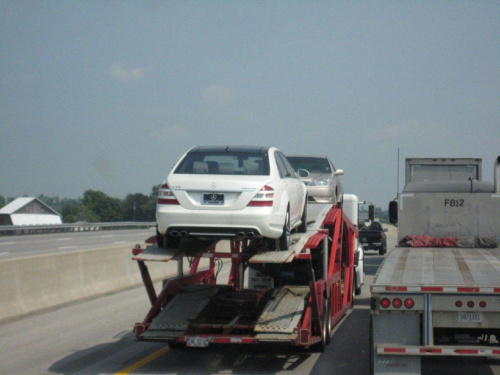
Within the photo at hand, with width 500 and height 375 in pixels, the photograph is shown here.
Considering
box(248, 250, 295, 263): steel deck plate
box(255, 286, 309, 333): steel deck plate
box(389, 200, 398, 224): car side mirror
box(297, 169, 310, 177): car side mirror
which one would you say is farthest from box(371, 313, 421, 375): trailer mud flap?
box(389, 200, 398, 224): car side mirror

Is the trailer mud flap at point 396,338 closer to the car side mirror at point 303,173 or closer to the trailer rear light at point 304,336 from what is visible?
the trailer rear light at point 304,336

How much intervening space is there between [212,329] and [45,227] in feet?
140

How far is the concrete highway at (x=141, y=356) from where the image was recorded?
9.66 m

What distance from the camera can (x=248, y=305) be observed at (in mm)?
11094

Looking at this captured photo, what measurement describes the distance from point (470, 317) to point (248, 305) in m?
3.84

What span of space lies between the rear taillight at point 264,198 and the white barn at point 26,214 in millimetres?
96313

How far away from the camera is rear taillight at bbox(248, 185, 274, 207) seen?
969 centimetres

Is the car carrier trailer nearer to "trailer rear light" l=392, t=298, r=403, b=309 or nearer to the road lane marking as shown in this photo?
the road lane marking

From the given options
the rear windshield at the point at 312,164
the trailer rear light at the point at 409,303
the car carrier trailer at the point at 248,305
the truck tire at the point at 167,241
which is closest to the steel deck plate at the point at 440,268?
the trailer rear light at the point at 409,303

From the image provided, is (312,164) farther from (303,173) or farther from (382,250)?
(382,250)

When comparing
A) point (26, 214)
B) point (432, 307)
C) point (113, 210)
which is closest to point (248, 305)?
point (432, 307)

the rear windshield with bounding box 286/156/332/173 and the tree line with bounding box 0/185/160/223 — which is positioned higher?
the rear windshield with bounding box 286/156/332/173

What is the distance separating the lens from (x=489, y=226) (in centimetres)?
1300

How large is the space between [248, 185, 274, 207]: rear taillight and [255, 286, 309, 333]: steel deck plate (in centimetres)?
137
